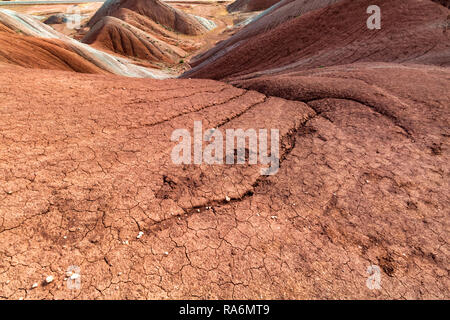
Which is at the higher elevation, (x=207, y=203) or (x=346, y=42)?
(x=346, y=42)

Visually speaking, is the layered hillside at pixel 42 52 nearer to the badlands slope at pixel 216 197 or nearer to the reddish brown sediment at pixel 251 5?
the badlands slope at pixel 216 197

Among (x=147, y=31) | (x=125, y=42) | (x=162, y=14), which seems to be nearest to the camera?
(x=125, y=42)

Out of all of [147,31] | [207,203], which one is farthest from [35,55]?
[147,31]

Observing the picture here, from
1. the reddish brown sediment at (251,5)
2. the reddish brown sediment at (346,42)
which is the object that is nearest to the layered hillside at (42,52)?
the reddish brown sediment at (346,42)

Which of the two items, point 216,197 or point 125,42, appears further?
point 125,42

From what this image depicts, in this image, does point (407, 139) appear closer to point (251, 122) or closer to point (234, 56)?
point (251, 122)

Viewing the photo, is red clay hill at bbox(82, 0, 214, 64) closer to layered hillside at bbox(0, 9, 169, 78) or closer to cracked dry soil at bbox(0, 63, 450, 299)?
layered hillside at bbox(0, 9, 169, 78)

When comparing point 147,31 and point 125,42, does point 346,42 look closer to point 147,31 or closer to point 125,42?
point 125,42

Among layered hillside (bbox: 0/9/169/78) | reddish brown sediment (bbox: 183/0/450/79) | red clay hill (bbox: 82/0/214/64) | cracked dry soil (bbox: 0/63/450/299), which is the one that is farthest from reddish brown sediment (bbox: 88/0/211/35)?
cracked dry soil (bbox: 0/63/450/299)
